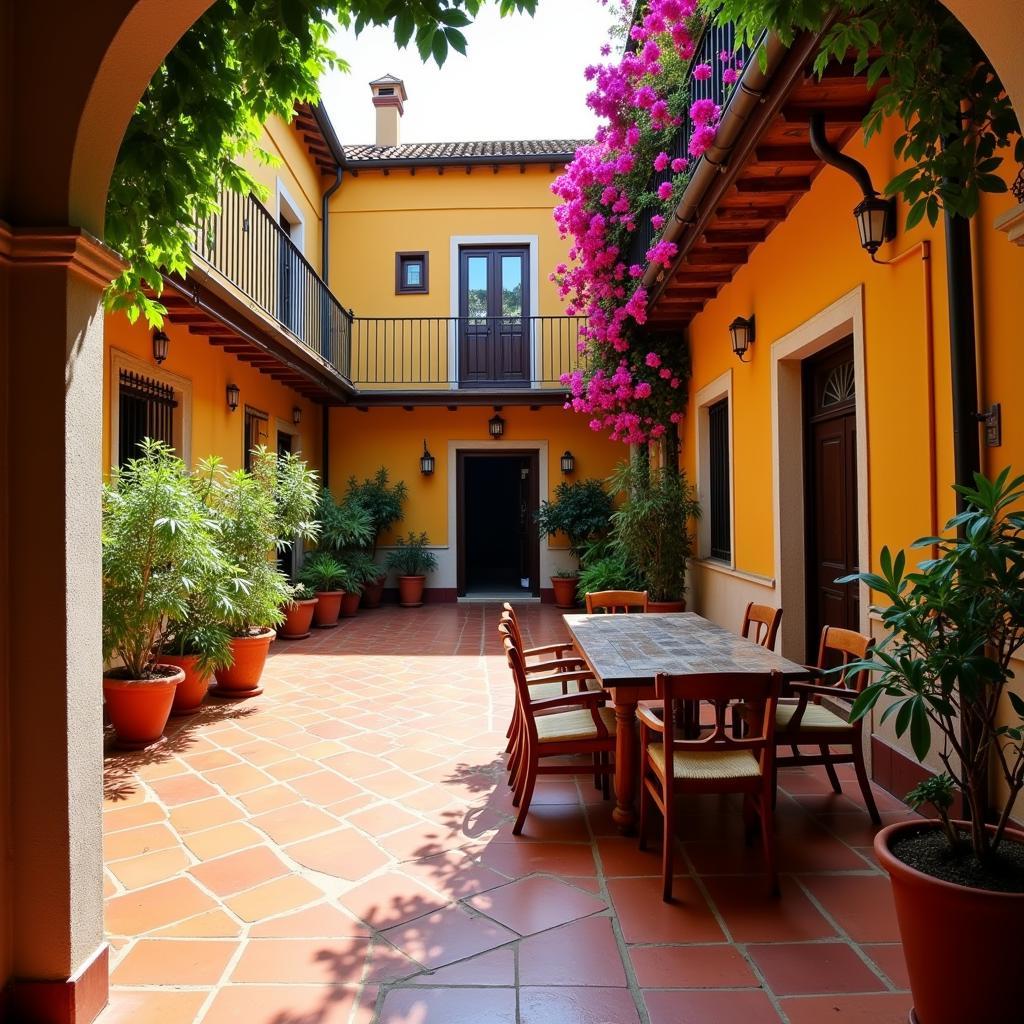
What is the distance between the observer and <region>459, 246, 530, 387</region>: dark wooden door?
11.8 m

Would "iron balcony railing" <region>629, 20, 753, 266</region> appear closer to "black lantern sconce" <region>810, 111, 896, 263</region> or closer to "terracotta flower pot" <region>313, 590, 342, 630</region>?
"black lantern sconce" <region>810, 111, 896, 263</region>

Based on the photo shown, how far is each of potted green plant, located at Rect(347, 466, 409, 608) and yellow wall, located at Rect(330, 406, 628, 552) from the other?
0.19 m

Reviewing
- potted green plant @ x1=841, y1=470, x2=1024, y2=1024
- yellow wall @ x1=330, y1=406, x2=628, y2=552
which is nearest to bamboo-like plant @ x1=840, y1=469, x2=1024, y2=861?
potted green plant @ x1=841, y1=470, x2=1024, y2=1024

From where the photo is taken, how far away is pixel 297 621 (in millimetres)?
8508

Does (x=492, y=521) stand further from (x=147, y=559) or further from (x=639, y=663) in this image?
(x=639, y=663)

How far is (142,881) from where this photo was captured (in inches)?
112

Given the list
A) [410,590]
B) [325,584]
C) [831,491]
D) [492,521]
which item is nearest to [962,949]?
[831,491]

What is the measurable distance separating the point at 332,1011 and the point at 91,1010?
26.7 inches

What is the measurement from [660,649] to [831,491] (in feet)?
6.72

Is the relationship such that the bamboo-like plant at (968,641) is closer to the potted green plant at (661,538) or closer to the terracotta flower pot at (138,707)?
the terracotta flower pot at (138,707)

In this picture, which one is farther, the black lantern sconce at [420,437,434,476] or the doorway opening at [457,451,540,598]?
the doorway opening at [457,451,540,598]

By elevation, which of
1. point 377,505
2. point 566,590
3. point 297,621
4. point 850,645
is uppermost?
point 377,505

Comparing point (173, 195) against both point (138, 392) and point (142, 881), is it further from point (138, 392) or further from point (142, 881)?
point (138, 392)

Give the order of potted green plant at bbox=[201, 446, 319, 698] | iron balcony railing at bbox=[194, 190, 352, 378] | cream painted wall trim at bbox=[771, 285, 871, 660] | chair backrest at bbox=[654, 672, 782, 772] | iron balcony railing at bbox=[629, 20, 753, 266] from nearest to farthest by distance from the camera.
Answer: chair backrest at bbox=[654, 672, 782, 772] < iron balcony railing at bbox=[629, 20, 753, 266] < cream painted wall trim at bbox=[771, 285, 871, 660] < potted green plant at bbox=[201, 446, 319, 698] < iron balcony railing at bbox=[194, 190, 352, 378]
